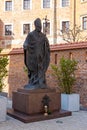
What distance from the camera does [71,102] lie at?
32.4 feet

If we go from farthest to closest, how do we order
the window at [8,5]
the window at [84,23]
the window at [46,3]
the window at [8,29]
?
the window at [8,5] < the window at [8,29] < the window at [46,3] < the window at [84,23]

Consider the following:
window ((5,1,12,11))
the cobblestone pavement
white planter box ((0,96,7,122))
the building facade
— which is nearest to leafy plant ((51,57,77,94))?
the cobblestone pavement

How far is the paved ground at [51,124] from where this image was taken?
7266 millimetres

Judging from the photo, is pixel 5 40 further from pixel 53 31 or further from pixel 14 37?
pixel 53 31

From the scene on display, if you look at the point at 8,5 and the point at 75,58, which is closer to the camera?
the point at 75,58

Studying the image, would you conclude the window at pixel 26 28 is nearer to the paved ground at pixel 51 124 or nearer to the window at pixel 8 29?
the window at pixel 8 29

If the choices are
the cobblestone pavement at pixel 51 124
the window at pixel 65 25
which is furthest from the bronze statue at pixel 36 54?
the window at pixel 65 25

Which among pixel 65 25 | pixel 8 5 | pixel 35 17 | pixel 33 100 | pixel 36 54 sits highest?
pixel 8 5

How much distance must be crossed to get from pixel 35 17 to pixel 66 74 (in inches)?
832

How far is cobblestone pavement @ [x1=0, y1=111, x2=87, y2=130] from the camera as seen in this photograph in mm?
7266

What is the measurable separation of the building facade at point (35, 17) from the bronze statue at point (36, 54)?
19557 mm

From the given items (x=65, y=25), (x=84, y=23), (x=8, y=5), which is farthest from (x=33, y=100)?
(x=8, y=5)

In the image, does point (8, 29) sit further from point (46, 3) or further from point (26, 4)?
point (46, 3)

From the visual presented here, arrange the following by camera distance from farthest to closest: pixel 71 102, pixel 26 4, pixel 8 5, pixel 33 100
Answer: pixel 8 5 → pixel 26 4 → pixel 71 102 → pixel 33 100
